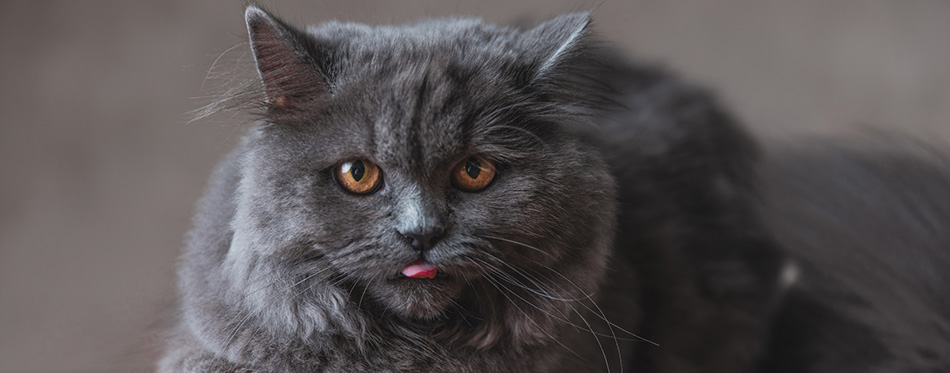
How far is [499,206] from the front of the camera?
1243 mm

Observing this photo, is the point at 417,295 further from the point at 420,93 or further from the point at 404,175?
the point at 420,93

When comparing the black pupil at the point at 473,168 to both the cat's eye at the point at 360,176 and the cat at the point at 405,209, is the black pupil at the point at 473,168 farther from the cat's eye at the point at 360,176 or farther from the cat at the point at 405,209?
the cat's eye at the point at 360,176

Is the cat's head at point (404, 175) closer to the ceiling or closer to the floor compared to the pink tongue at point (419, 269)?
closer to the ceiling

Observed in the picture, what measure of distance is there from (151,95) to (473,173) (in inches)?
74.4

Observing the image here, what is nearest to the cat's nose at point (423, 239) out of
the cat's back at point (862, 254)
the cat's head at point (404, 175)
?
the cat's head at point (404, 175)

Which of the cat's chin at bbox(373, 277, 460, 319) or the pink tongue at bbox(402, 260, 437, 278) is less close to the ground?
the pink tongue at bbox(402, 260, 437, 278)

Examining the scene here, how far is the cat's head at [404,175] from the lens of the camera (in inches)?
47.3

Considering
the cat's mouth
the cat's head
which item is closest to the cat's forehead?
the cat's head

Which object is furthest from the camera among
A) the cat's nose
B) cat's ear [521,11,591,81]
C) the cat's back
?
the cat's back

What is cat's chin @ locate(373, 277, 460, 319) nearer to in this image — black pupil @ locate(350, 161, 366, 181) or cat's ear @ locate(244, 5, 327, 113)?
black pupil @ locate(350, 161, 366, 181)

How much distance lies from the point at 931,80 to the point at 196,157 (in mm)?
2775

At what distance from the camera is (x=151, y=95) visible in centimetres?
275

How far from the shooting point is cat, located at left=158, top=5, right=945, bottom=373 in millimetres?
1210

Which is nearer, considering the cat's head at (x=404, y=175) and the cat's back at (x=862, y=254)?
the cat's head at (x=404, y=175)
